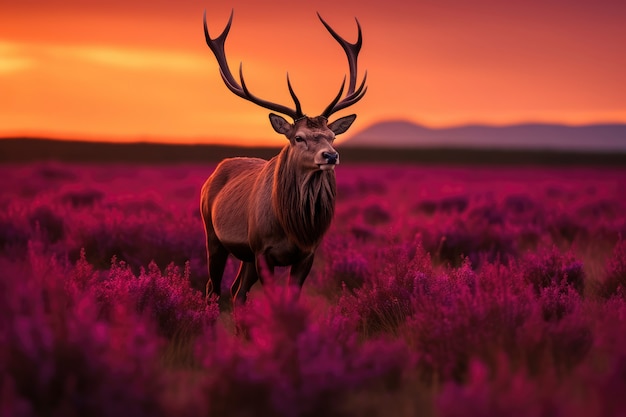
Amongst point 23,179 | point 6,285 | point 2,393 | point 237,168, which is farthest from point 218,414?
point 23,179

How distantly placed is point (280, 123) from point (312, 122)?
0.28m

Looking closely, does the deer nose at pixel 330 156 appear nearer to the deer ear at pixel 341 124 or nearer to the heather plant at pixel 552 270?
the deer ear at pixel 341 124

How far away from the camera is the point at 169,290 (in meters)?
5.43

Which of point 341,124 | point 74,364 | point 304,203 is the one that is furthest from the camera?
point 341,124

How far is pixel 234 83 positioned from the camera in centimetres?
691

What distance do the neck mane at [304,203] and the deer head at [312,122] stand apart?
139 mm

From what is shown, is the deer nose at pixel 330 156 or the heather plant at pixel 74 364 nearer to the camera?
the heather plant at pixel 74 364

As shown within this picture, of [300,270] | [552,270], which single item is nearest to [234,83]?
[300,270]

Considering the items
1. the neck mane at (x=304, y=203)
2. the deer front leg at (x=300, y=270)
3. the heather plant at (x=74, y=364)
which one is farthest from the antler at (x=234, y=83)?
the heather plant at (x=74, y=364)

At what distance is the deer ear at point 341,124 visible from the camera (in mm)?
6285

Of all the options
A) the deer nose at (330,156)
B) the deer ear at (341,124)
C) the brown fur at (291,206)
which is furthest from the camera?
the deer ear at (341,124)

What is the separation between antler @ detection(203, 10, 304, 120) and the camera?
6.08m

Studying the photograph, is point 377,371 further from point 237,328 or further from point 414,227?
point 414,227

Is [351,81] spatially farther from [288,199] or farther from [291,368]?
[291,368]
